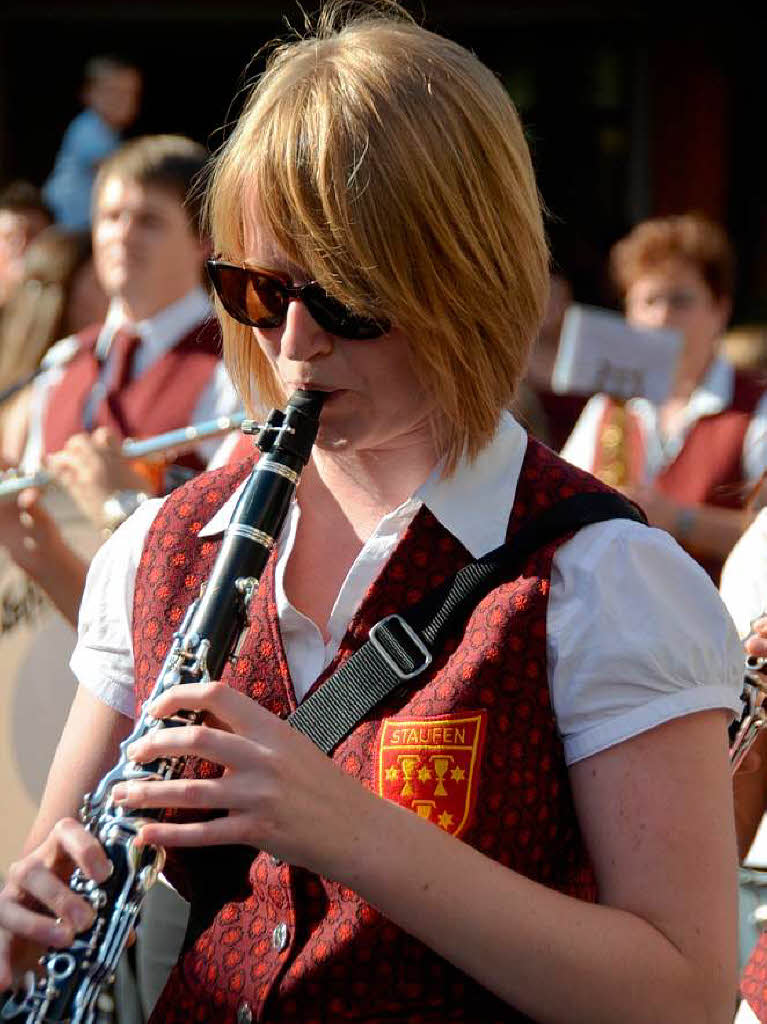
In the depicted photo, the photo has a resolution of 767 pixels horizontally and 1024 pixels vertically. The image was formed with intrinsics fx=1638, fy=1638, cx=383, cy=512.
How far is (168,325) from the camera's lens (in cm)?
458

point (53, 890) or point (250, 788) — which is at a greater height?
point (250, 788)

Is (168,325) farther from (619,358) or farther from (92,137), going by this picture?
(92,137)

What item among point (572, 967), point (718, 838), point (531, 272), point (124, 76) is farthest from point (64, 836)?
point (124, 76)

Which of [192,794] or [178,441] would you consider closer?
[192,794]

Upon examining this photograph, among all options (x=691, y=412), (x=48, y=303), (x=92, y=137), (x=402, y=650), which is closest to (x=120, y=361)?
(x=48, y=303)

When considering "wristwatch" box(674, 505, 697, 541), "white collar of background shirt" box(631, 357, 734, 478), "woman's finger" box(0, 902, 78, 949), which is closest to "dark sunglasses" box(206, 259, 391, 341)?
"woman's finger" box(0, 902, 78, 949)

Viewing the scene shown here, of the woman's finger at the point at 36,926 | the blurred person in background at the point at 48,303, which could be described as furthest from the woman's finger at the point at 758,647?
the blurred person in background at the point at 48,303

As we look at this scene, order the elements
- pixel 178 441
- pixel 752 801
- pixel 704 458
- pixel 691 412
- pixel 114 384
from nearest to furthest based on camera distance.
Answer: pixel 752 801 → pixel 178 441 → pixel 114 384 → pixel 704 458 → pixel 691 412

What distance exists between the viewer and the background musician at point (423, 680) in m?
1.50

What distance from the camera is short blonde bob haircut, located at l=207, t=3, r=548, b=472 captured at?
1.61 meters

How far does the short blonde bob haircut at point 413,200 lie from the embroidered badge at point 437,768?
0.30 meters

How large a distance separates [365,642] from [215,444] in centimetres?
247

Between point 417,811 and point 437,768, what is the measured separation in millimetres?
51

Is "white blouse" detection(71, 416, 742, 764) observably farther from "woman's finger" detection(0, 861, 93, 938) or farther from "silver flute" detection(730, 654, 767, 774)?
"silver flute" detection(730, 654, 767, 774)
